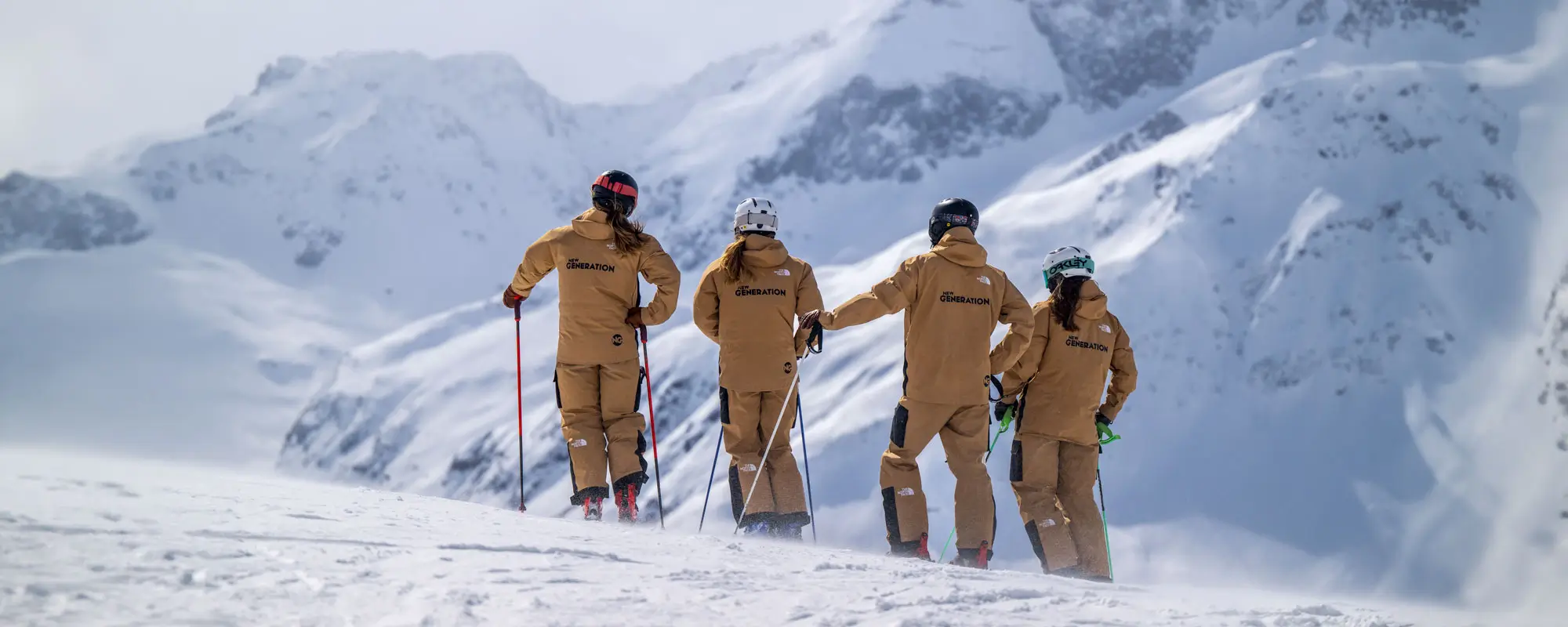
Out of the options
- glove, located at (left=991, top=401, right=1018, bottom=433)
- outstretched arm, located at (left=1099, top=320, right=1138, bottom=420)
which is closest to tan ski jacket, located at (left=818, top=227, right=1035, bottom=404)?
glove, located at (left=991, top=401, right=1018, bottom=433)

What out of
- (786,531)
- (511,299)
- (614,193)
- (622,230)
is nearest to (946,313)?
(786,531)

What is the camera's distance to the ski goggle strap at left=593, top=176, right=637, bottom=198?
25.7 feet

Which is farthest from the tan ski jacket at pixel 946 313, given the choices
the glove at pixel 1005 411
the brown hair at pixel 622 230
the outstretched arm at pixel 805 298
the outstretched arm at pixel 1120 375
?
the brown hair at pixel 622 230

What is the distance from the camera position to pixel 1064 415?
7.91 meters

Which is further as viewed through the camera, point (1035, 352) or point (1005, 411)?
point (1005, 411)

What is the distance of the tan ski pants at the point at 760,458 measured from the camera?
25.8 ft

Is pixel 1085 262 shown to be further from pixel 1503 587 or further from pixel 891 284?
pixel 1503 587

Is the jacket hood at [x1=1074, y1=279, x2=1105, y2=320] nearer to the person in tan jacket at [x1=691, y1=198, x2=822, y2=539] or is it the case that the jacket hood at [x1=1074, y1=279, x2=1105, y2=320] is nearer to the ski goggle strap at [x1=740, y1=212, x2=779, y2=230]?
the person in tan jacket at [x1=691, y1=198, x2=822, y2=539]

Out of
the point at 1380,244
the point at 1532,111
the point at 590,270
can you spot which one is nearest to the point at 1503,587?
the point at 1380,244

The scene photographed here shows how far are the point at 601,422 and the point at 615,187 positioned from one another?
66.9 inches

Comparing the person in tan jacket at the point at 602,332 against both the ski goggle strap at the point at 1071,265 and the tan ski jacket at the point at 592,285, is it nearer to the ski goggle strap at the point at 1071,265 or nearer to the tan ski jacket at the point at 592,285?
the tan ski jacket at the point at 592,285

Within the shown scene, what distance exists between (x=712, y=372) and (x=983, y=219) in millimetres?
20310

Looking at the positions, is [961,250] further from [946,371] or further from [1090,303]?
[1090,303]

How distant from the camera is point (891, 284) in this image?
7445 mm
